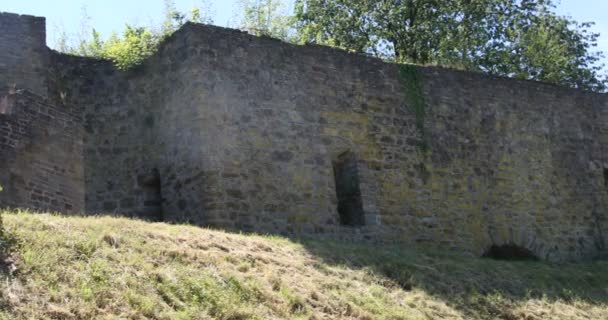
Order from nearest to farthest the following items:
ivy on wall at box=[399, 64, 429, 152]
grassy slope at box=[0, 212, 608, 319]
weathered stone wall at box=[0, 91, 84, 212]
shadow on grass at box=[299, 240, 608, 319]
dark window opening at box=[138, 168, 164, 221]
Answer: grassy slope at box=[0, 212, 608, 319] < shadow on grass at box=[299, 240, 608, 319] < weathered stone wall at box=[0, 91, 84, 212] < dark window opening at box=[138, 168, 164, 221] < ivy on wall at box=[399, 64, 429, 152]

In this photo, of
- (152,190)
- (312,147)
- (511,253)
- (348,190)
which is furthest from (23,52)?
(511,253)

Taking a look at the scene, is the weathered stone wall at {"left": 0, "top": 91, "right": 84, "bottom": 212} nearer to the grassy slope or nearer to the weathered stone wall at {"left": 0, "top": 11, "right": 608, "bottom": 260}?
the weathered stone wall at {"left": 0, "top": 11, "right": 608, "bottom": 260}

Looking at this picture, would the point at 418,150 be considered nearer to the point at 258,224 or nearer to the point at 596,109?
the point at 258,224

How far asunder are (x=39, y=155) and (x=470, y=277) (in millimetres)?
6416

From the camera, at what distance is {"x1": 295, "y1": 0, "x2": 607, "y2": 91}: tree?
26.9 meters

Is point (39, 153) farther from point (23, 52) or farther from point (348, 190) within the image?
point (348, 190)

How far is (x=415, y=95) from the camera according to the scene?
17.9 m

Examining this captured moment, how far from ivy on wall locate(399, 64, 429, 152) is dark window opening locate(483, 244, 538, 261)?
2407 mm

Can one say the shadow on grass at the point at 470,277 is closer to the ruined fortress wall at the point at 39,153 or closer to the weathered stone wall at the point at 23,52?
the ruined fortress wall at the point at 39,153

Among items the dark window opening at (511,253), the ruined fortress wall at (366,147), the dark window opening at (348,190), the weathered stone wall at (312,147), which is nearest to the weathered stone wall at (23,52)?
the weathered stone wall at (312,147)

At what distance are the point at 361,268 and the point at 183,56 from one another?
502 cm

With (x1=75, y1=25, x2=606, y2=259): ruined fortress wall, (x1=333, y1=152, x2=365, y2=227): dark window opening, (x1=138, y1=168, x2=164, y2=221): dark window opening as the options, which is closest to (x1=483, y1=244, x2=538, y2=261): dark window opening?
(x1=75, y1=25, x2=606, y2=259): ruined fortress wall

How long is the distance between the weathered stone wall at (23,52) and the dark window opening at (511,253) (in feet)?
28.6

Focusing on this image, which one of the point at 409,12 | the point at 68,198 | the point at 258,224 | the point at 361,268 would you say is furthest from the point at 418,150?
the point at 409,12
